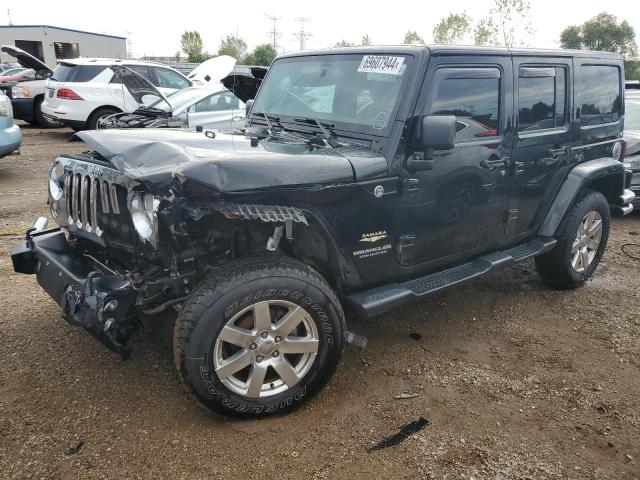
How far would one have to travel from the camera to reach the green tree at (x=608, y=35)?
3591cm

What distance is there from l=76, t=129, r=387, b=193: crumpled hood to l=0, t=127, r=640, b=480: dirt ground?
4.26 ft

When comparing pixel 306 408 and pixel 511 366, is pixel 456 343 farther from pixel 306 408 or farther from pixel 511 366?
pixel 306 408

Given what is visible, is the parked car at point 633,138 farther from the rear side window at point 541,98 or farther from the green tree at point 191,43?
the green tree at point 191,43

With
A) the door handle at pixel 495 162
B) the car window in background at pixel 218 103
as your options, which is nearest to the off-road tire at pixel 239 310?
the door handle at pixel 495 162

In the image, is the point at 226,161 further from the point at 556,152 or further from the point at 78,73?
the point at 78,73

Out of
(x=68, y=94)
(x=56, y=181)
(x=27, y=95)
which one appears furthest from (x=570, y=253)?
(x=27, y=95)

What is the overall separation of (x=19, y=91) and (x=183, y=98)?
761cm

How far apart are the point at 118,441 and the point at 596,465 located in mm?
2432

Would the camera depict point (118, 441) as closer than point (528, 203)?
Yes

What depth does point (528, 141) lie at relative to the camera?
386cm

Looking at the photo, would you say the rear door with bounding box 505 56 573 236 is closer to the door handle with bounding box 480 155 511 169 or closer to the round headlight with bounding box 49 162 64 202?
the door handle with bounding box 480 155 511 169

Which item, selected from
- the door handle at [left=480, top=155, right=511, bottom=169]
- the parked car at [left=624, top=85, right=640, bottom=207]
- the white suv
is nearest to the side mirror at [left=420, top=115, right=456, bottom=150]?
the door handle at [left=480, top=155, right=511, bottom=169]

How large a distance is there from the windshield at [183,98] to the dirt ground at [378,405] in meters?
4.80

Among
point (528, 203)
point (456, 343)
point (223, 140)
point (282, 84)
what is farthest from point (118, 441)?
point (528, 203)
